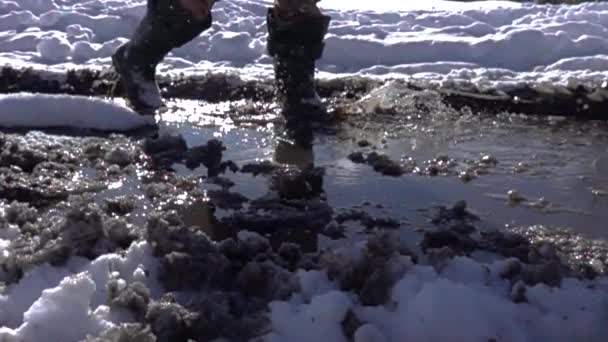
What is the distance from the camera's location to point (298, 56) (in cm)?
569

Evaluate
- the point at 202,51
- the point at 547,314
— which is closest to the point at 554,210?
the point at 547,314

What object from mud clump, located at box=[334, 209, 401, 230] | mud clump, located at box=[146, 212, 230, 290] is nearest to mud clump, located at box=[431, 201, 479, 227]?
mud clump, located at box=[334, 209, 401, 230]

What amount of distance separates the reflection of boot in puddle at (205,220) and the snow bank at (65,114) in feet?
4.67

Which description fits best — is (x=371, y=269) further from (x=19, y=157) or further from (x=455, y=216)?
(x=19, y=157)

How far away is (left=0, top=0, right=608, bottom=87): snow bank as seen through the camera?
26.6 feet

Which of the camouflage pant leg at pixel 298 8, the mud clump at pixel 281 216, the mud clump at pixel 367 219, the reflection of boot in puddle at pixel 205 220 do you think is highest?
the camouflage pant leg at pixel 298 8

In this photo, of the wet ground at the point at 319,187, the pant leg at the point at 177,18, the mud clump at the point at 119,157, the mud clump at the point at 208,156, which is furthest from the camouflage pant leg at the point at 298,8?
the mud clump at the point at 119,157

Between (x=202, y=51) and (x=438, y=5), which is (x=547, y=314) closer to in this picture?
(x=202, y=51)

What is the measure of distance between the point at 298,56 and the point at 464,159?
4.58 ft

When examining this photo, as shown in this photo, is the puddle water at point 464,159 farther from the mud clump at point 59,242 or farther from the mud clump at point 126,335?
the mud clump at point 126,335

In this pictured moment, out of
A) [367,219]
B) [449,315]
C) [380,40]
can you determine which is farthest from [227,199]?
[380,40]

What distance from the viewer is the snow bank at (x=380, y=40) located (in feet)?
26.6

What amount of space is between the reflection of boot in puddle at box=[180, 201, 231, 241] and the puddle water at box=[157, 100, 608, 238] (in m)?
0.25

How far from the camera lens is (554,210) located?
158 inches
